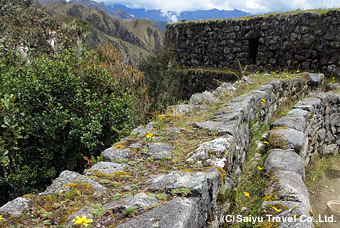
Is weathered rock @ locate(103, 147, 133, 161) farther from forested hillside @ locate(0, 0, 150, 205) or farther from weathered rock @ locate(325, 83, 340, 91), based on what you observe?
weathered rock @ locate(325, 83, 340, 91)

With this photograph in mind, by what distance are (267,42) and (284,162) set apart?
7.69 m

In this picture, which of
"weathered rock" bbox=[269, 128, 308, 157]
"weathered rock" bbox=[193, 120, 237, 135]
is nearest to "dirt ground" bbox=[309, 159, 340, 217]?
"weathered rock" bbox=[269, 128, 308, 157]

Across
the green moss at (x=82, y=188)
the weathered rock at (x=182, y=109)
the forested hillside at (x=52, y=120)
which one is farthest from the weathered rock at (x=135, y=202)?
the weathered rock at (x=182, y=109)

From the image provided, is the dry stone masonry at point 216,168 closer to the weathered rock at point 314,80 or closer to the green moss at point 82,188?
the green moss at point 82,188

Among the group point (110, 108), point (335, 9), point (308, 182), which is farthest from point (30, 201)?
point (335, 9)

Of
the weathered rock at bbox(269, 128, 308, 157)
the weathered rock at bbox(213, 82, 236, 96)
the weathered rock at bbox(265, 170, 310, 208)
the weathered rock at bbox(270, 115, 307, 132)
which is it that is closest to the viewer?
the weathered rock at bbox(265, 170, 310, 208)

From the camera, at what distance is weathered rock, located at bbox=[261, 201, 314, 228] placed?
2375 millimetres

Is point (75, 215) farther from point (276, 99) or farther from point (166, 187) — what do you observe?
point (276, 99)

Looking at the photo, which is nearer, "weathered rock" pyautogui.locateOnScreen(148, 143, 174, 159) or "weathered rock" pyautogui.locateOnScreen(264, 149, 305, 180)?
"weathered rock" pyautogui.locateOnScreen(148, 143, 174, 159)

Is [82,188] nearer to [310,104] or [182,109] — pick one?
[182,109]

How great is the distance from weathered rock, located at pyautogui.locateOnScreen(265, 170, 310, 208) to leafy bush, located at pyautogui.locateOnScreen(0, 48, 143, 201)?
7.43ft

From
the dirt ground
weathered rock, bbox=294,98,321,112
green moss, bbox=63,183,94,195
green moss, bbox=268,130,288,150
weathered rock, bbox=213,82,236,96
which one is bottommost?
the dirt ground

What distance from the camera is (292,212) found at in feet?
8.30

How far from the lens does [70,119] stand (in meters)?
3.97
